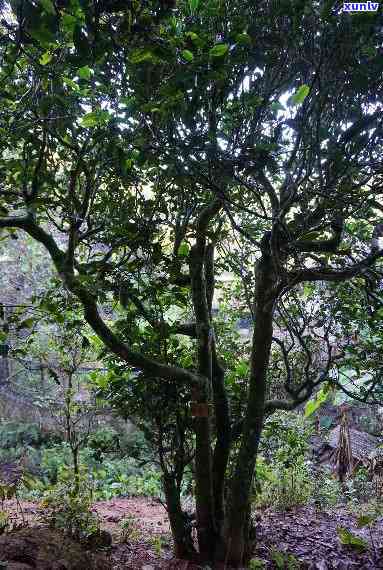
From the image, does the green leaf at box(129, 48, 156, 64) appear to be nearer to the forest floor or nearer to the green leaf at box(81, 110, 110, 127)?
the green leaf at box(81, 110, 110, 127)

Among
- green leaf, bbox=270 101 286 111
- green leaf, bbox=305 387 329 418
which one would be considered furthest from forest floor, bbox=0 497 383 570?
green leaf, bbox=270 101 286 111

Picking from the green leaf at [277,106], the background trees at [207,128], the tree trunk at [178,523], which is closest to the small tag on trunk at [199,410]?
the background trees at [207,128]

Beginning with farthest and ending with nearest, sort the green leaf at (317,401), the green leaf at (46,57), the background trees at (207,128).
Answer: the green leaf at (317,401) < the green leaf at (46,57) < the background trees at (207,128)

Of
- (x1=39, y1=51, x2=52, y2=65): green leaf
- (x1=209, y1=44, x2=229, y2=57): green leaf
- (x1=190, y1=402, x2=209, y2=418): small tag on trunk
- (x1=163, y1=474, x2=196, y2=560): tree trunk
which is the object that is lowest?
(x1=163, y1=474, x2=196, y2=560): tree trunk

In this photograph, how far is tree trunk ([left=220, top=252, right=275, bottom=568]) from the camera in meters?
3.36

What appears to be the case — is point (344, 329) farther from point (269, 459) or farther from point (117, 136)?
point (269, 459)

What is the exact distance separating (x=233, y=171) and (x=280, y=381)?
286cm

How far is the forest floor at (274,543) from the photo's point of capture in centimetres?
361

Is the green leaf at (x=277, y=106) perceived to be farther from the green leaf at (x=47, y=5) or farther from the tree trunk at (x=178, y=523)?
the tree trunk at (x=178, y=523)

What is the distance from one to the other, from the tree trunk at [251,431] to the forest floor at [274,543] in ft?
1.36

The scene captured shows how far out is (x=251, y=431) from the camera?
3393 mm

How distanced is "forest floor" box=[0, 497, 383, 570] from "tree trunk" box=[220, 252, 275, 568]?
0.42 meters

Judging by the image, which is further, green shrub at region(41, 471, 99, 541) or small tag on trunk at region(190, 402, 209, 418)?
green shrub at region(41, 471, 99, 541)

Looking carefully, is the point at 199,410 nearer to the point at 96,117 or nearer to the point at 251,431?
the point at 251,431
